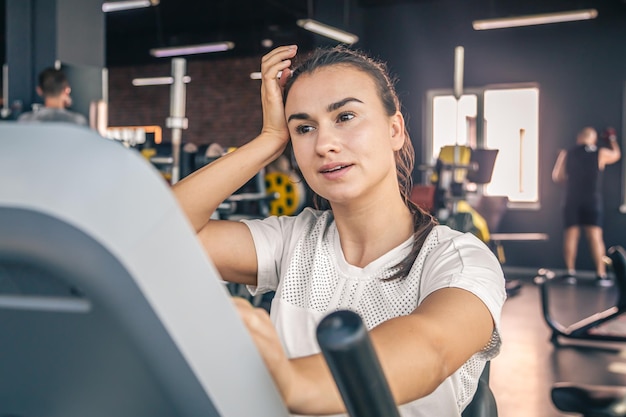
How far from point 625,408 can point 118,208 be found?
105 centimetres

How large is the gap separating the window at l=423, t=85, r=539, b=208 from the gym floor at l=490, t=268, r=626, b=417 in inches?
A: 105

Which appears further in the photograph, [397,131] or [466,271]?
[397,131]

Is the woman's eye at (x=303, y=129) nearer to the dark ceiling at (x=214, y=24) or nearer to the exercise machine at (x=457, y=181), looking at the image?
the exercise machine at (x=457, y=181)

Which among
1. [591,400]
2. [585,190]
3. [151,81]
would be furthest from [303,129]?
[151,81]

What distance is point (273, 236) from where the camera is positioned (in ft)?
4.27

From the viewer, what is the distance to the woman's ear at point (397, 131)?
1.19m

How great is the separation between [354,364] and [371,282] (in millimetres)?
718

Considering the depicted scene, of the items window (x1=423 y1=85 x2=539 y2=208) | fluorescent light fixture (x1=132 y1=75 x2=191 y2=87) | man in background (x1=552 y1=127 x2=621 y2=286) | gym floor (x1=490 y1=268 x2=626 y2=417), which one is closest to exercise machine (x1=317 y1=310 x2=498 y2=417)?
gym floor (x1=490 y1=268 x2=626 y2=417)

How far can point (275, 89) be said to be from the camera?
1221mm

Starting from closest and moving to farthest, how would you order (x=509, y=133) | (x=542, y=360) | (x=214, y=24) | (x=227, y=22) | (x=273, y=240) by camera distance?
(x=273, y=240) → (x=542, y=360) → (x=509, y=133) → (x=227, y=22) → (x=214, y=24)

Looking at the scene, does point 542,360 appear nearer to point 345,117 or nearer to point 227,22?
point 345,117

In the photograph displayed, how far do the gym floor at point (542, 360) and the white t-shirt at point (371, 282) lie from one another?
1.96m

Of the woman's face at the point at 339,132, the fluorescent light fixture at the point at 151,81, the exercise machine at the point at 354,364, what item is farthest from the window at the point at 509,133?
the exercise machine at the point at 354,364

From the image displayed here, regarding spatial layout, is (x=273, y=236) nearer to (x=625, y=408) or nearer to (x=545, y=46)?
(x=625, y=408)
